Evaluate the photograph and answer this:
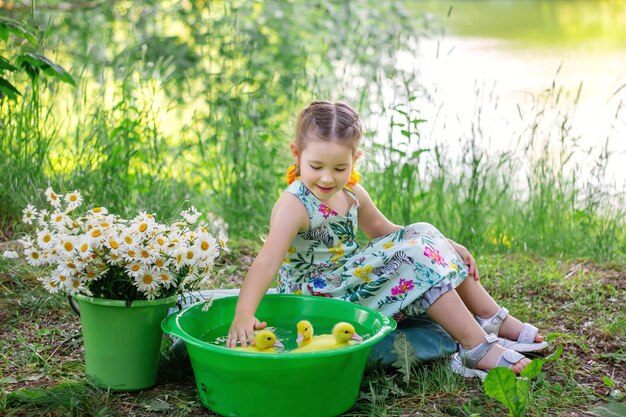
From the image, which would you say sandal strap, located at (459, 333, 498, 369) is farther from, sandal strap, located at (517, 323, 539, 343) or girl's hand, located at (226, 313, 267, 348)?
girl's hand, located at (226, 313, 267, 348)

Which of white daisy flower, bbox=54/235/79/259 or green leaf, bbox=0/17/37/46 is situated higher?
green leaf, bbox=0/17/37/46

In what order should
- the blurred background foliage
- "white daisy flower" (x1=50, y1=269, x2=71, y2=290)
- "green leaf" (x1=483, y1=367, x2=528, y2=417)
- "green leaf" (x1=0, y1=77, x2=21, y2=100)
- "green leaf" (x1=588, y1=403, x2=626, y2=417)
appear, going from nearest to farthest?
1. "green leaf" (x1=588, y1=403, x2=626, y2=417)
2. "green leaf" (x1=483, y1=367, x2=528, y2=417)
3. "white daisy flower" (x1=50, y1=269, x2=71, y2=290)
4. "green leaf" (x1=0, y1=77, x2=21, y2=100)
5. the blurred background foliage

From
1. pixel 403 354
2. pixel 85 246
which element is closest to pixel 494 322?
pixel 403 354

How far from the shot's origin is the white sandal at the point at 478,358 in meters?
2.53

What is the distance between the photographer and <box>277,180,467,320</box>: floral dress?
101 inches

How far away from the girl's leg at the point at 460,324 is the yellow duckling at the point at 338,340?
0.37 m

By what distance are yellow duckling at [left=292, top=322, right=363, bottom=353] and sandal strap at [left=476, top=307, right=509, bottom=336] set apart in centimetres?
68

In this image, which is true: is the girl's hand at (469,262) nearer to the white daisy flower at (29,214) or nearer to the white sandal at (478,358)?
the white sandal at (478,358)

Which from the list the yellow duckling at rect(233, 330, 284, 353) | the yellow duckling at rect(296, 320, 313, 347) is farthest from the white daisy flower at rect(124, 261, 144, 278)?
the yellow duckling at rect(296, 320, 313, 347)

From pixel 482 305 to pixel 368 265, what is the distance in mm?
466

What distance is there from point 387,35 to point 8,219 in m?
4.32

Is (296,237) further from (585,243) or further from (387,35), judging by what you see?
(387,35)

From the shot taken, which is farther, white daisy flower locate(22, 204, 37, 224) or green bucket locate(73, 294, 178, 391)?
white daisy flower locate(22, 204, 37, 224)

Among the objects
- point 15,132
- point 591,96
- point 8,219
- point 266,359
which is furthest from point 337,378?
point 591,96
